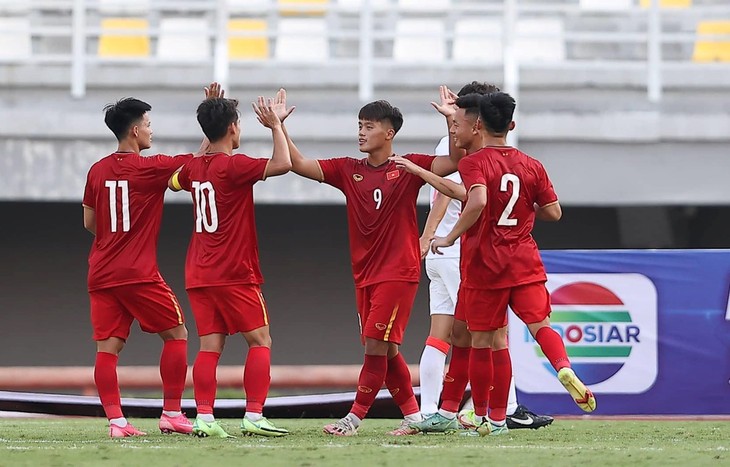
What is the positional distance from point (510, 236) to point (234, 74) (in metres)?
6.71

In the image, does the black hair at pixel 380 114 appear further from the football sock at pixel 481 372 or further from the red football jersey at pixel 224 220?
the football sock at pixel 481 372

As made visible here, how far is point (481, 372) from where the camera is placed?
6223 millimetres

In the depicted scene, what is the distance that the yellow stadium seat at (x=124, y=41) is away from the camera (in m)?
13.2

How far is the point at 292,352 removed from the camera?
42.4 ft

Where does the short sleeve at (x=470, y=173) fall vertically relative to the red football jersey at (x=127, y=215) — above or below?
above

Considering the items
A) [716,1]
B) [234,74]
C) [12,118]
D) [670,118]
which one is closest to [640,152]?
[670,118]

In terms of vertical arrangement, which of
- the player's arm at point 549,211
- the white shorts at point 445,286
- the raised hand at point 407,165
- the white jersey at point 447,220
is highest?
the raised hand at point 407,165

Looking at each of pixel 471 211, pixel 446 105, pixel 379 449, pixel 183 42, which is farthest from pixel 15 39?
pixel 379 449

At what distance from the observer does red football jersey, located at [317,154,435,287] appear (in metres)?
6.33

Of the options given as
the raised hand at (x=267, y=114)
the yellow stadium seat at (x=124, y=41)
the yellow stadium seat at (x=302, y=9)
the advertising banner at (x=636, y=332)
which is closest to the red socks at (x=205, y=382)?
the raised hand at (x=267, y=114)

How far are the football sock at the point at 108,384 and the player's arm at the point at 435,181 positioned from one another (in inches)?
67.4

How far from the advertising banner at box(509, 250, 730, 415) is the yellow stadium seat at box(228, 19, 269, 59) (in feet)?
19.6

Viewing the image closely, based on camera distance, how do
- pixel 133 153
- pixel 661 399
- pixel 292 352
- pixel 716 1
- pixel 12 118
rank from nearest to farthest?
pixel 133 153
pixel 661 399
pixel 12 118
pixel 292 352
pixel 716 1

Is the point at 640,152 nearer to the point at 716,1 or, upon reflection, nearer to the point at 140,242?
the point at 716,1
